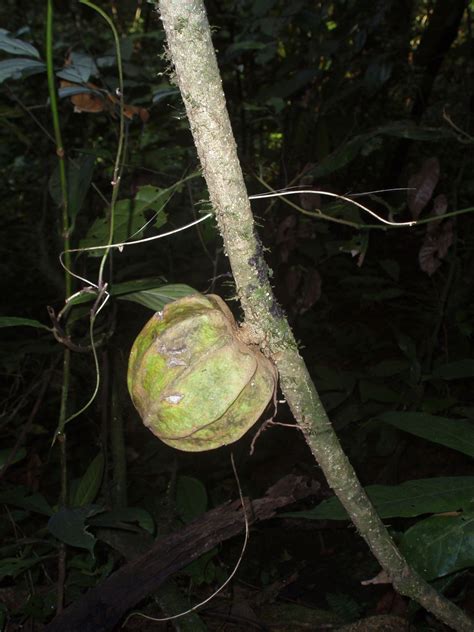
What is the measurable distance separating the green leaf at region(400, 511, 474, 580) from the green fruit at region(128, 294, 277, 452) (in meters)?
0.66

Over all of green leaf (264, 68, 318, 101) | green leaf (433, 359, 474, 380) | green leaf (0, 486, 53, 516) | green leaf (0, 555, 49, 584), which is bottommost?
green leaf (0, 555, 49, 584)

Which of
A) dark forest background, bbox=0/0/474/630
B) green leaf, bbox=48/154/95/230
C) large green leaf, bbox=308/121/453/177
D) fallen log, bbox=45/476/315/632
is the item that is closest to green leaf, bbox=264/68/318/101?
dark forest background, bbox=0/0/474/630

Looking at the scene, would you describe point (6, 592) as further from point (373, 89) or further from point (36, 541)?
point (373, 89)

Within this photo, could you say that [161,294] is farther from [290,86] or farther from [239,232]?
[290,86]

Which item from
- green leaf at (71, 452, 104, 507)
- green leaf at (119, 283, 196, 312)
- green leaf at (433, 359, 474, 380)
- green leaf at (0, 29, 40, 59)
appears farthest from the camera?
green leaf at (433, 359, 474, 380)

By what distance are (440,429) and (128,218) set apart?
1244 millimetres

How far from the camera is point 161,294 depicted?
1.68 metres

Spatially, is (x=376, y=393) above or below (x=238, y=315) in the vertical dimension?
below

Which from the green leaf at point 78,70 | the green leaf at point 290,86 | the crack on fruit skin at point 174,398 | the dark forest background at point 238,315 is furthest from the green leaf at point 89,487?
the green leaf at point 290,86

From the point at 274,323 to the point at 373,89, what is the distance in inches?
137

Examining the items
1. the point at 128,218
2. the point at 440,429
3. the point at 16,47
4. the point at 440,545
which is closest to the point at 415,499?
the point at 440,545

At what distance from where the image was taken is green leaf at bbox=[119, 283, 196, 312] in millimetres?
1651

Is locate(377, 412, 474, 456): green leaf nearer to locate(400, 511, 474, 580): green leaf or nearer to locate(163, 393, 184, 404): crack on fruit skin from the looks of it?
locate(400, 511, 474, 580): green leaf

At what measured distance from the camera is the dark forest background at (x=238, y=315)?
2037 mm
